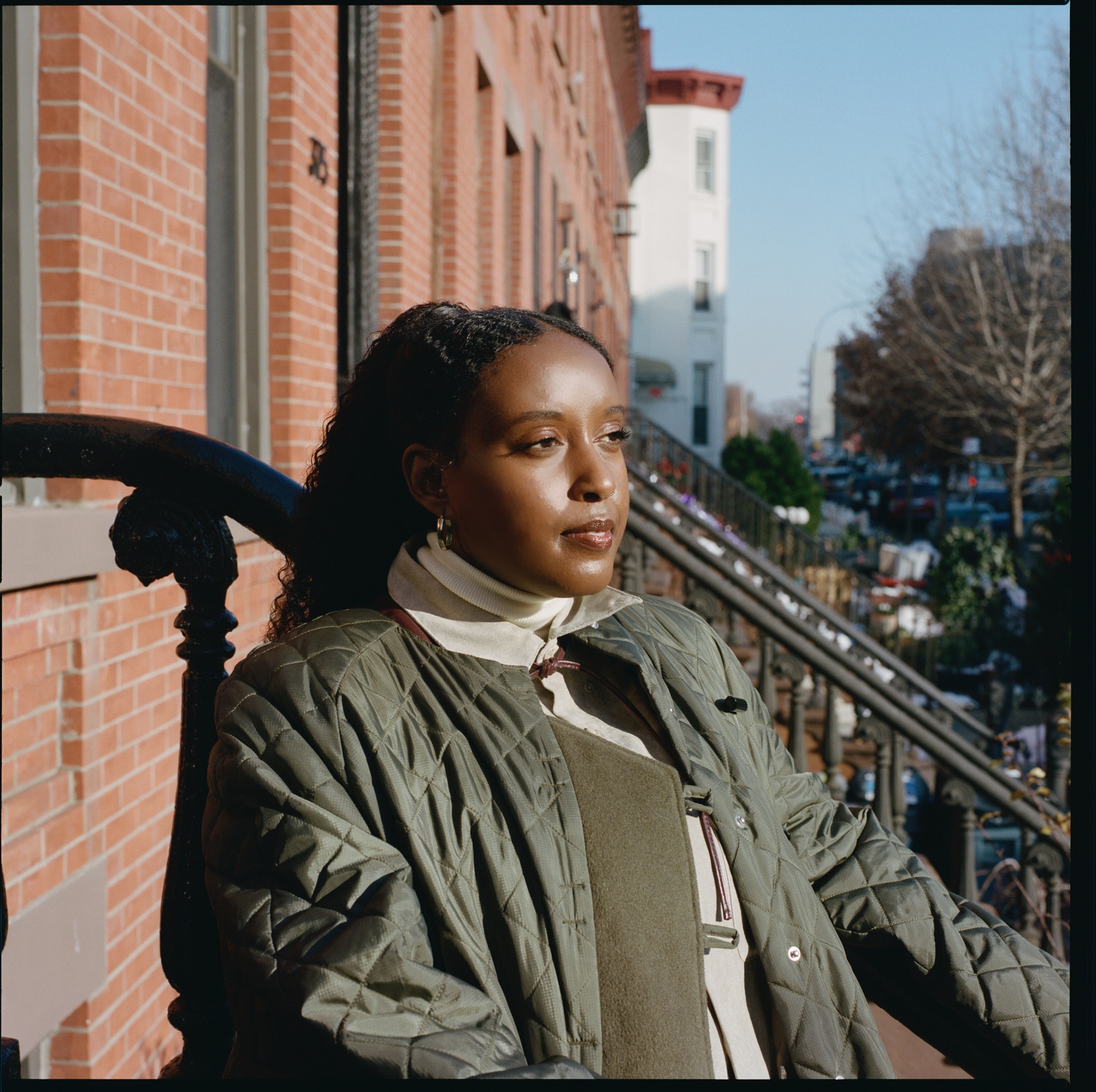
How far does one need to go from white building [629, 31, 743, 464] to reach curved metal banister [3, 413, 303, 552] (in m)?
41.4

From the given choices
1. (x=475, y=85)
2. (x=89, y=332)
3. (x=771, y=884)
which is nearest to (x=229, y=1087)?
(x=771, y=884)

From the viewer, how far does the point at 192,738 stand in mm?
1874

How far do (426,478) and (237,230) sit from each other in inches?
134

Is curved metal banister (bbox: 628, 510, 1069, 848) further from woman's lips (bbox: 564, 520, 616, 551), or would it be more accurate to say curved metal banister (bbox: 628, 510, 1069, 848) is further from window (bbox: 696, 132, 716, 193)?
window (bbox: 696, 132, 716, 193)

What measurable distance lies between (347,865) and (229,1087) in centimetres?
34

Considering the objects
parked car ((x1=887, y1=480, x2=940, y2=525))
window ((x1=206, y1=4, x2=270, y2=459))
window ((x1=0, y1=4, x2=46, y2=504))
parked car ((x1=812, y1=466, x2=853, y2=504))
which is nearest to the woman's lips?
window ((x1=0, y1=4, x2=46, y2=504))

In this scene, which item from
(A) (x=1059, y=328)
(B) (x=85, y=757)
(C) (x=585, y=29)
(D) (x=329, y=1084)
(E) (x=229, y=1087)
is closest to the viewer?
(D) (x=329, y=1084)

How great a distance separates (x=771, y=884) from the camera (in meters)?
1.69

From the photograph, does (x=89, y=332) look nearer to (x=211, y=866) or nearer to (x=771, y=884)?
(x=211, y=866)

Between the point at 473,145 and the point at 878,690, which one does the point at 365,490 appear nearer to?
the point at 878,690

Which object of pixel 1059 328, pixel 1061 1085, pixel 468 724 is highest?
pixel 1059 328

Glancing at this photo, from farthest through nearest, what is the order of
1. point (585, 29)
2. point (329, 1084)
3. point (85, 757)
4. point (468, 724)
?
1. point (585, 29)
2. point (85, 757)
3. point (468, 724)
4. point (329, 1084)

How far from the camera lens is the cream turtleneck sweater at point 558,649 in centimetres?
159

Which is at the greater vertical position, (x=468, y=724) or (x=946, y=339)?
(x=946, y=339)
